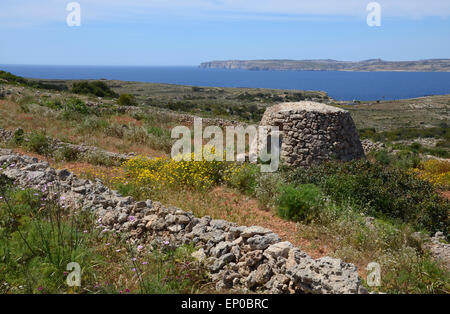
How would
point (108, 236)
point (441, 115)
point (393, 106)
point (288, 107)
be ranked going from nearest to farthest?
1. point (108, 236)
2. point (288, 107)
3. point (441, 115)
4. point (393, 106)

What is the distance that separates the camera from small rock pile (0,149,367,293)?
3711mm

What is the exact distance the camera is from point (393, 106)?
61.2 m

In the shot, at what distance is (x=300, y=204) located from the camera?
6.26m

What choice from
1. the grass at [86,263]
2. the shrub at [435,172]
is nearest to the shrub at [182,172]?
the grass at [86,263]

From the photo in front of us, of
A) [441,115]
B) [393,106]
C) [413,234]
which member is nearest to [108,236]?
[413,234]

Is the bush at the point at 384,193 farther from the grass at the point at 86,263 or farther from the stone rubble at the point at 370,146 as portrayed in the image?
the stone rubble at the point at 370,146

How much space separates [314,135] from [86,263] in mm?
7619

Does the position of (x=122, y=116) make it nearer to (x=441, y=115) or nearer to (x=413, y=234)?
(x=413, y=234)

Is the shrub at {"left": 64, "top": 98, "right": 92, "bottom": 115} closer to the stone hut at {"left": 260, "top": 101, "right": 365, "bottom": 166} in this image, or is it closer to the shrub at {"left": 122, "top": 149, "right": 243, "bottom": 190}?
the shrub at {"left": 122, "top": 149, "right": 243, "bottom": 190}

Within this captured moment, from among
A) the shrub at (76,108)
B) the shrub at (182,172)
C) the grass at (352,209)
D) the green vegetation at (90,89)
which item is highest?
the green vegetation at (90,89)

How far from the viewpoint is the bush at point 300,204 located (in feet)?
20.5

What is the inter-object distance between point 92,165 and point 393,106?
210ft

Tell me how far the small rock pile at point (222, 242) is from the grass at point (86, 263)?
0.23m

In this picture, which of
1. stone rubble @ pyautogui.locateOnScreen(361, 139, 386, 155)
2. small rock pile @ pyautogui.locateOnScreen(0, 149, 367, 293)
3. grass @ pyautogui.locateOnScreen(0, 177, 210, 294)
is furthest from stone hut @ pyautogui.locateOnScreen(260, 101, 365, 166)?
stone rubble @ pyautogui.locateOnScreen(361, 139, 386, 155)
